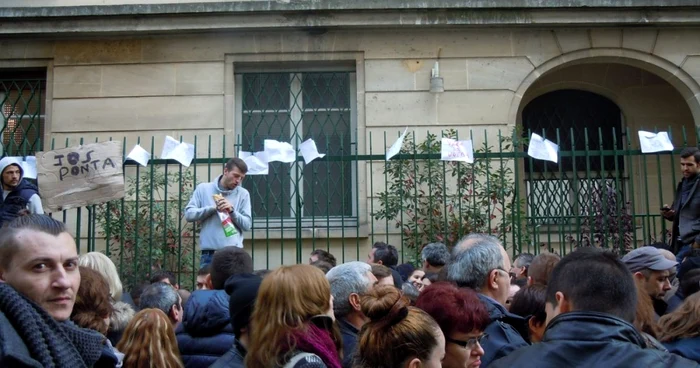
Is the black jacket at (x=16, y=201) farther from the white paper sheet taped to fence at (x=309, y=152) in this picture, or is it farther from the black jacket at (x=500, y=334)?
the black jacket at (x=500, y=334)

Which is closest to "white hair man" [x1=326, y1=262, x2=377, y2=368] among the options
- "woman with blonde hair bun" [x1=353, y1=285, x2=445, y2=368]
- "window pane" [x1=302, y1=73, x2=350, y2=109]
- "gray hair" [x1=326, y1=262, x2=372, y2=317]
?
"gray hair" [x1=326, y1=262, x2=372, y2=317]

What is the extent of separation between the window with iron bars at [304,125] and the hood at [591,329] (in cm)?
839

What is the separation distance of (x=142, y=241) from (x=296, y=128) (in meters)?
2.94

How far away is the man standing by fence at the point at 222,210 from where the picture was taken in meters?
8.27

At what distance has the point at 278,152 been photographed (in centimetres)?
928

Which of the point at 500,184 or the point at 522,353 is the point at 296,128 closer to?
the point at 500,184

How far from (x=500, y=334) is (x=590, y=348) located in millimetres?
1473

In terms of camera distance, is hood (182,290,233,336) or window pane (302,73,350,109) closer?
hood (182,290,233,336)

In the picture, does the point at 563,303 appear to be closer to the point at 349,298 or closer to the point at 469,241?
the point at 349,298

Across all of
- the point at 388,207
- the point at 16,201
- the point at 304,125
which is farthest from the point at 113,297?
the point at 304,125

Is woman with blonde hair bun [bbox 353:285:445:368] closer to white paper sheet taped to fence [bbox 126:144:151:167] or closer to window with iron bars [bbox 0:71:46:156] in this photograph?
white paper sheet taped to fence [bbox 126:144:151:167]

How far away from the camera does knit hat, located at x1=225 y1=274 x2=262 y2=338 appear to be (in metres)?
3.93

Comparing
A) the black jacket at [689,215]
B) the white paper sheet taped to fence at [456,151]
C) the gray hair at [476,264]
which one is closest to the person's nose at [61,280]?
the gray hair at [476,264]

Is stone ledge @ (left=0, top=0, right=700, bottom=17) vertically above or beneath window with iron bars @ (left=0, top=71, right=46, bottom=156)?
above
